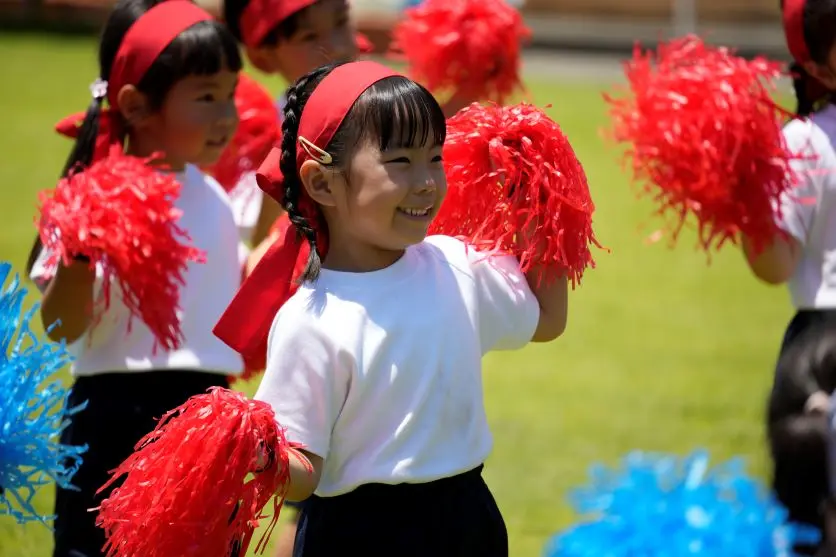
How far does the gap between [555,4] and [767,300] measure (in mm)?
10835

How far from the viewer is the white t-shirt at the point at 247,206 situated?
366cm

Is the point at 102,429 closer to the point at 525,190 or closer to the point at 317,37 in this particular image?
the point at 525,190

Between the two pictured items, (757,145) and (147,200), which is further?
(757,145)

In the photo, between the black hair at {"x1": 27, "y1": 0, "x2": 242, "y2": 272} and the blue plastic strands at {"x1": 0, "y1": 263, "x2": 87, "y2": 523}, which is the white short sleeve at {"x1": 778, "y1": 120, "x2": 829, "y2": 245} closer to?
the black hair at {"x1": 27, "y1": 0, "x2": 242, "y2": 272}

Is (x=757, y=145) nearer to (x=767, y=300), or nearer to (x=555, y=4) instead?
(x=767, y=300)

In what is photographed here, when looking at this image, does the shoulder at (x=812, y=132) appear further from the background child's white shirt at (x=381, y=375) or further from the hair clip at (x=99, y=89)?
the hair clip at (x=99, y=89)

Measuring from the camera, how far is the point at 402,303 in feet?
7.79

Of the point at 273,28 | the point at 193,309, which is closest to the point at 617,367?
the point at 273,28

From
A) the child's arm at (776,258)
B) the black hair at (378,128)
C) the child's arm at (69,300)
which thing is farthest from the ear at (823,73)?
the child's arm at (69,300)

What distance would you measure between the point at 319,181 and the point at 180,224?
0.94 meters

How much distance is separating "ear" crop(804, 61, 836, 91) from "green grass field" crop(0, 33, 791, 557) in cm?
56

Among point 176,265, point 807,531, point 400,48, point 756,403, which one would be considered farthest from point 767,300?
point 176,265

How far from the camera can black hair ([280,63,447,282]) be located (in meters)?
2.33

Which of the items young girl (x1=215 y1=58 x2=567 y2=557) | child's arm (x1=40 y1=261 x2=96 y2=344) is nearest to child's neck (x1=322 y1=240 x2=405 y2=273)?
young girl (x1=215 y1=58 x2=567 y2=557)
